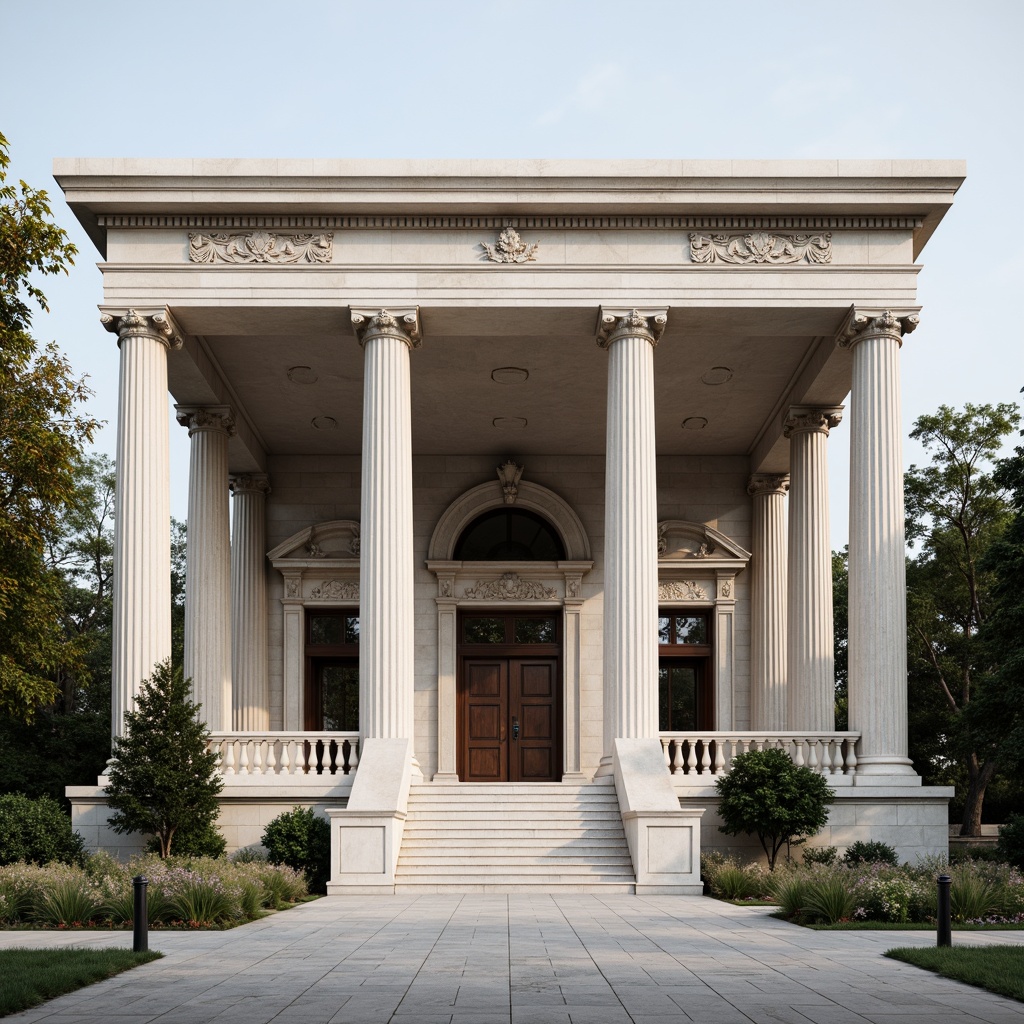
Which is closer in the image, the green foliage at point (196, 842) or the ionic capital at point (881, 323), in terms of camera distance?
the green foliage at point (196, 842)

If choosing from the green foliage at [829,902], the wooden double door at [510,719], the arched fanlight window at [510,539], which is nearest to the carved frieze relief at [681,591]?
the arched fanlight window at [510,539]

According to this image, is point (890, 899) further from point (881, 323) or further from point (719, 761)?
point (881, 323)

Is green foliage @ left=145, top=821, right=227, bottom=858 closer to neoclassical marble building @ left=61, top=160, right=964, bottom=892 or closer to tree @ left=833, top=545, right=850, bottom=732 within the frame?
neoclassical marble building @ left=61, top=160, right=964, bottom=892

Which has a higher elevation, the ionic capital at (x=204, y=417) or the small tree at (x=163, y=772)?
the ionic capital at (x=204, y=417)

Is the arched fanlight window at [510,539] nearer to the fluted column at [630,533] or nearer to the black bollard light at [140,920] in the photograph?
the fluted column at [630,533]

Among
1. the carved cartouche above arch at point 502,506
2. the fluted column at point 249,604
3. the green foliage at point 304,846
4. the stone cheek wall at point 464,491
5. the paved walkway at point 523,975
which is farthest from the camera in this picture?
the carved cartouche above arch at point 502,506

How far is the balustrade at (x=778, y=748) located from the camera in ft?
82.2

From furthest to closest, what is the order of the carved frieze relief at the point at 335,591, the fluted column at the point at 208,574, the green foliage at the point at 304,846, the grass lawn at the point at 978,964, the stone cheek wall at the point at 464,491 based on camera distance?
1. the carved frieze relief at the point at 335,591
2. the stone cheek wall at the point at 464,491
3. the fluted column at the point at 208,574
4. the green foliage at the point at 304,846
5. the grass lawn at the point at 978,964

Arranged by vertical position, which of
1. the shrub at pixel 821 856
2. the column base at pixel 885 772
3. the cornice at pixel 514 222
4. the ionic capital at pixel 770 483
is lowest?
the shrub at pixel 821 856

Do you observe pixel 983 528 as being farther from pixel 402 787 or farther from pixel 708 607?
pixel 402 787

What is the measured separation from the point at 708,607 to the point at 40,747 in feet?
84.9

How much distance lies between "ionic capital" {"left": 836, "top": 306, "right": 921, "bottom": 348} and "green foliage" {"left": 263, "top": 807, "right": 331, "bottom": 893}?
1393 centimetres

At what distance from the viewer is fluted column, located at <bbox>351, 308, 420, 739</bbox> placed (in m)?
24.5

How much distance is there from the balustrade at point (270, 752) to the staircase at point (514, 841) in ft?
5.66
